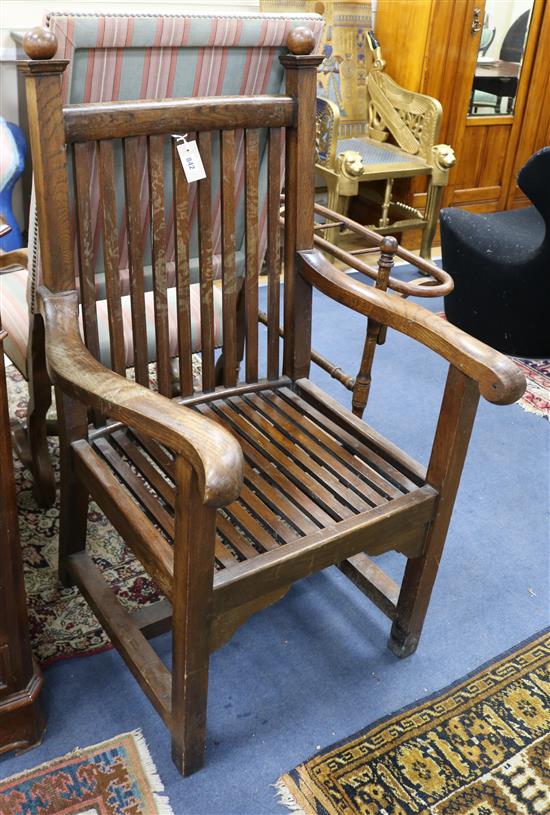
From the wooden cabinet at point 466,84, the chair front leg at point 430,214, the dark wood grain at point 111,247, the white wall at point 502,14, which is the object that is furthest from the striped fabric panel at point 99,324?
the white wall at point 502,14

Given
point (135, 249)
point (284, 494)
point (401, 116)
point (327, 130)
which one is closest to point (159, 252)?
point (135, 249)

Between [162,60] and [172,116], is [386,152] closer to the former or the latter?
[162,60]

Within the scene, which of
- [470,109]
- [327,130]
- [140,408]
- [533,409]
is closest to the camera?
[140,408]

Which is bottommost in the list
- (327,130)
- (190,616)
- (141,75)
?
(190,616)

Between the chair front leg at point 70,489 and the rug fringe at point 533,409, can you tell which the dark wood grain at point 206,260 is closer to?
the chair front leg at point 70,489

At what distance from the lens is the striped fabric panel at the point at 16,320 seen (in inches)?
67.0

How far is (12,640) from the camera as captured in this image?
1.21 meters

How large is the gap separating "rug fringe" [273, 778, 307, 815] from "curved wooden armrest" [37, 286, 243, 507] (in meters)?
0.64

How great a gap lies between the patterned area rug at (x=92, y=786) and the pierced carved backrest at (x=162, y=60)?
861mm

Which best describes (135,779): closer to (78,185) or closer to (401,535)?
(401,535)

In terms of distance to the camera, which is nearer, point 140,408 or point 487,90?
point 140,408

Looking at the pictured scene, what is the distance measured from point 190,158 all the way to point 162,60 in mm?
237

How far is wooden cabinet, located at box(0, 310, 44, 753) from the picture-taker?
112cm

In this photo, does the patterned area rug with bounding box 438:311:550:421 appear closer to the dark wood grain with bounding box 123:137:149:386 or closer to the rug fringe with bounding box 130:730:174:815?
the dark wood grain with bounding box 123:137:149:386
